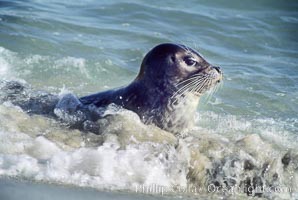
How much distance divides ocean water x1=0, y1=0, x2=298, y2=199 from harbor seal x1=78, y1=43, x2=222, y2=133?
0.18 metres

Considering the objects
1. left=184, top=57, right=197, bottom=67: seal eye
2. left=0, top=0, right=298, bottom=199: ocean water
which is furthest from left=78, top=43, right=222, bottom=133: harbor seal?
left=0, top=0, right=298, bottom=199: ocean water

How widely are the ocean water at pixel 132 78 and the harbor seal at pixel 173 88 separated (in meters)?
0.18

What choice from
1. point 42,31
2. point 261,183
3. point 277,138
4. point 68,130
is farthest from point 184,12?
point 261,183

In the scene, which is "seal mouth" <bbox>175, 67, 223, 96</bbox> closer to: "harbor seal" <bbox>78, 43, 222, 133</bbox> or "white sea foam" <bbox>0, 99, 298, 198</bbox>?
"harbor seal" <bbox>78, 43, 222, 133</bbox>

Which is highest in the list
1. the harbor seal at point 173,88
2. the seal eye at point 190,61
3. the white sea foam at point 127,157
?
the seal eye at point 190,61

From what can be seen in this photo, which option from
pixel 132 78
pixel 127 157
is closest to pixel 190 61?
pixel 127 157

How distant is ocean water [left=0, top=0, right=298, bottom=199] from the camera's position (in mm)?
4884

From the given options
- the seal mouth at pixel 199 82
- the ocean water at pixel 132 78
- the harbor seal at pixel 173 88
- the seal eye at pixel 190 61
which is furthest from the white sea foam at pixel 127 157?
the seal eye at pixel 190 61

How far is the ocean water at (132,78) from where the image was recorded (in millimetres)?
4884

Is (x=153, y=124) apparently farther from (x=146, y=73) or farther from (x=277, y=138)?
(x=277, y=138)

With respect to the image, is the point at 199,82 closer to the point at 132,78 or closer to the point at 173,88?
the point at 173,88

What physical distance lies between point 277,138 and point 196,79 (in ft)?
4.01

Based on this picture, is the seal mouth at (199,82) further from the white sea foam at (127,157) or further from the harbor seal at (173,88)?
the white sea foam at (127,157)

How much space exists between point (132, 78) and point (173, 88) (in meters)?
2.59
